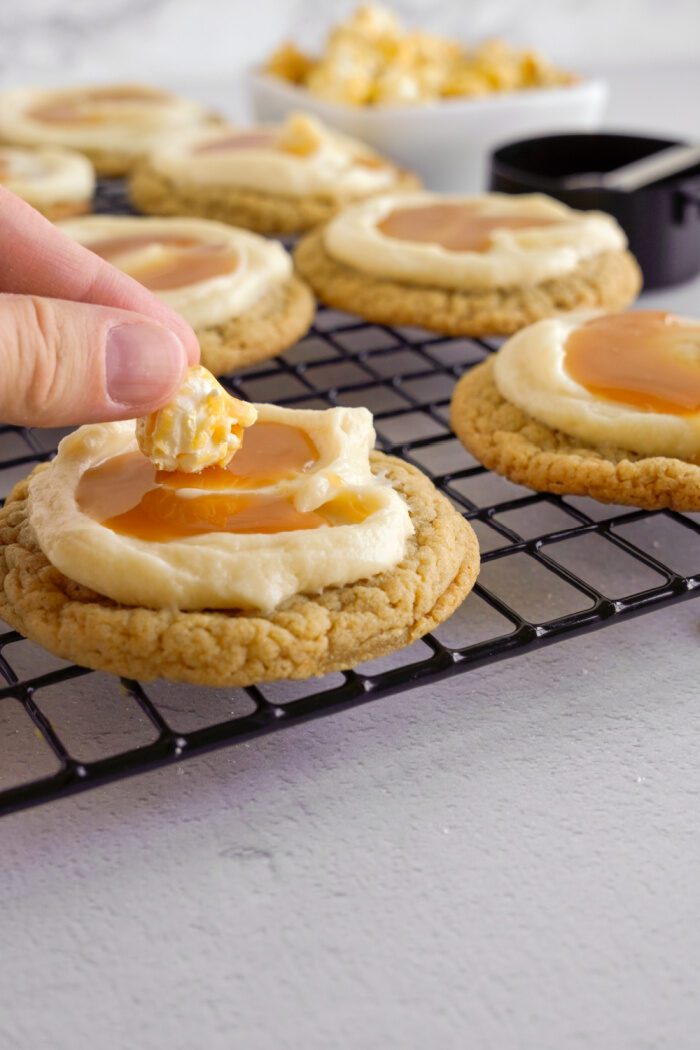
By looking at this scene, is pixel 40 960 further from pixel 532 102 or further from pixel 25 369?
pixel 532 102

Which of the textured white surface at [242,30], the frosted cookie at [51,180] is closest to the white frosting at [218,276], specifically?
the frosted cookie at [51,180]

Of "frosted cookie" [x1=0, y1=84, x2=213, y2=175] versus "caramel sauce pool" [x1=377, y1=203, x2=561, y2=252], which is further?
"frosted cookie" [x1=0, y1=84, x2=213, y2=175]

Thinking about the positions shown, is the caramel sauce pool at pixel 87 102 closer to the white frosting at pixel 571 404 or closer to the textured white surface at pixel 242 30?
the textured white surface at pixel 242 30

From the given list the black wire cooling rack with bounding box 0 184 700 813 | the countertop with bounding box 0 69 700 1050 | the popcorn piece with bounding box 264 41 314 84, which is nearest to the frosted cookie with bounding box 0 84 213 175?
the popcorn piece with bounding box 264 41 314 84

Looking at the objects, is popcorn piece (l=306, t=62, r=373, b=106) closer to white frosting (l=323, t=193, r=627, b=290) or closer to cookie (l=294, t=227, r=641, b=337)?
white frosting (l=323, t=193, r=627, b=290)

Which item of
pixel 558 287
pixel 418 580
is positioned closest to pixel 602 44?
pixel 558 287
